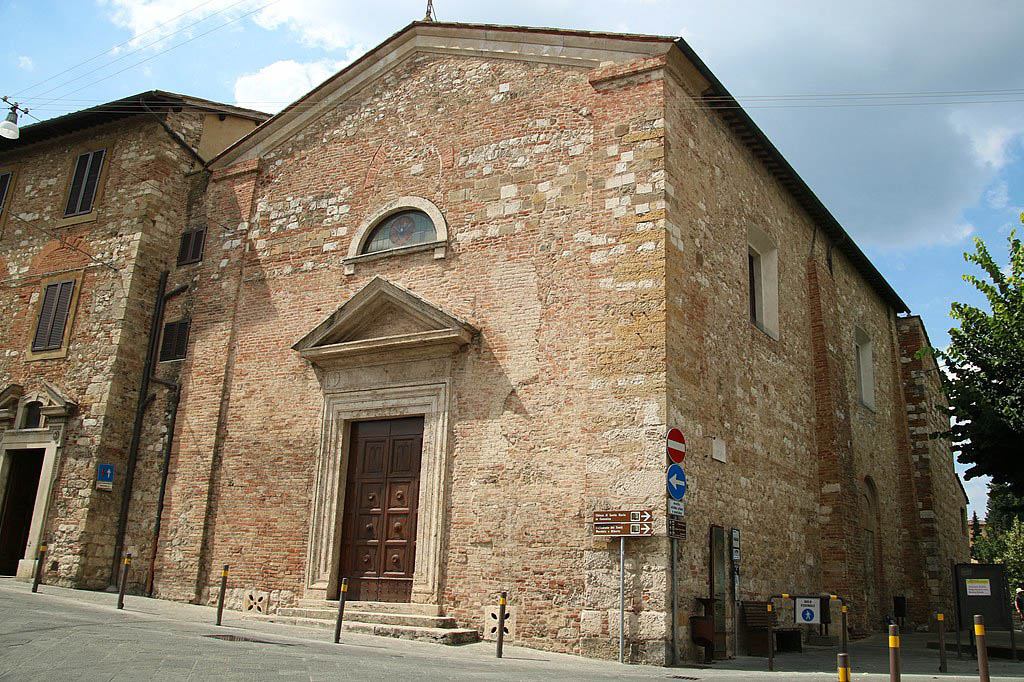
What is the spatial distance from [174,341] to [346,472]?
4.44 m

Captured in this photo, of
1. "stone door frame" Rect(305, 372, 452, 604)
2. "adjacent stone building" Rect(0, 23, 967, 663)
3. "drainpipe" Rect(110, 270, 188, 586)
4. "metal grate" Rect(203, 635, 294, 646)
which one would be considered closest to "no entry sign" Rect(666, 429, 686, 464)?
"adjacent stone building" Rect(0, 23, 967, 663)

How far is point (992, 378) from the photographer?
13.7 meters

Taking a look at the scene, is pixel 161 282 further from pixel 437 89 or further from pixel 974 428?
pixel 974 428

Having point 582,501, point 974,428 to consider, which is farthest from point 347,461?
point 974,428

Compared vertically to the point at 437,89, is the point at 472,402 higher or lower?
lower

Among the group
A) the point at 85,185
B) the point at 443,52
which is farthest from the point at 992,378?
the point at 85,185

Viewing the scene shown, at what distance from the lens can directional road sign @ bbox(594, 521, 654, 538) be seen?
938cm

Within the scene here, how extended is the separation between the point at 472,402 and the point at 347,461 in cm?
226

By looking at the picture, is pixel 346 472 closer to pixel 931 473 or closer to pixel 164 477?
pixel 164 477

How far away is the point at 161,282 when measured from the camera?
14852 millimetres

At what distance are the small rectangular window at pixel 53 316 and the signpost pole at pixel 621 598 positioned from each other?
35.6 feet

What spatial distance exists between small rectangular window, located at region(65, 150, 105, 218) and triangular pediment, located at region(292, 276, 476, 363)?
617 centimetres

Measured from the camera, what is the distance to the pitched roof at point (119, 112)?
15.2 metres

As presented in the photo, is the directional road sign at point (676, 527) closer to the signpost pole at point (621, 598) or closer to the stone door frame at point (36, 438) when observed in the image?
the signpost pole at point (621, 598)
